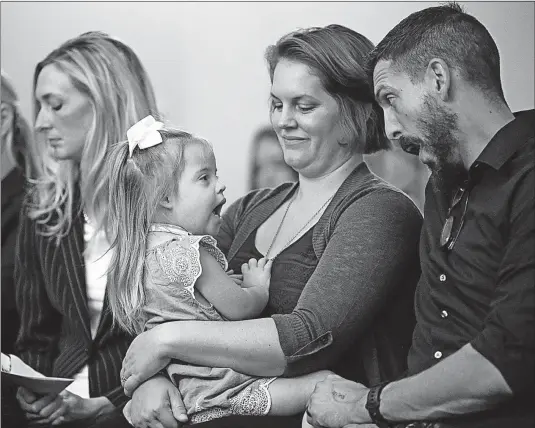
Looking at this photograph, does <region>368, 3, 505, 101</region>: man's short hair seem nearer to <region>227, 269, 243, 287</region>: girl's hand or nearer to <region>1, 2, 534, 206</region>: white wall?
<region>227, 269, 243, 287</region>: girl's hand

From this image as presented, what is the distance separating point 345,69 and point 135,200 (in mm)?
588

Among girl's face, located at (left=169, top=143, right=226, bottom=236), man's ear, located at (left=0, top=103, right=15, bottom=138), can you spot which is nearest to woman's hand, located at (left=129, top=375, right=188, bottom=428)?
girl's face, located at (left=169, top=143, right=226, bottom=236)

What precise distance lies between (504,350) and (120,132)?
4.72ft

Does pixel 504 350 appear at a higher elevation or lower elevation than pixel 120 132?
lower

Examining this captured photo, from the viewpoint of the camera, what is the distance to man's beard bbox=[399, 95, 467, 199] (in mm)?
1660

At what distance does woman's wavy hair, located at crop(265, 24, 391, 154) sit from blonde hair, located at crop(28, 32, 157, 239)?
60cm

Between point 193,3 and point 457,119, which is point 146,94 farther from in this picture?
point 457,119

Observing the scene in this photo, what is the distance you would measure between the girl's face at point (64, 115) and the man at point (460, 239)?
1.06 meters

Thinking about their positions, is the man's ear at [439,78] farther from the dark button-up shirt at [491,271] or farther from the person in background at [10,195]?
the person in background at [10,195]

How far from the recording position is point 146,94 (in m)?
2.57

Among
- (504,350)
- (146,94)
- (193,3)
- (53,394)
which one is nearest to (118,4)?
(193,3)

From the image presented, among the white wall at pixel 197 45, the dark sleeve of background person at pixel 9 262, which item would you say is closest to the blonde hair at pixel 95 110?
the dark sleeve of background person at pixel 9 262

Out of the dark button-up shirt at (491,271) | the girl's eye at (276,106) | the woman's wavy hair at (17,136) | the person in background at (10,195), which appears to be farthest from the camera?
the woman's wavy hair at (17,136)

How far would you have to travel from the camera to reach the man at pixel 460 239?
4.82 ft
